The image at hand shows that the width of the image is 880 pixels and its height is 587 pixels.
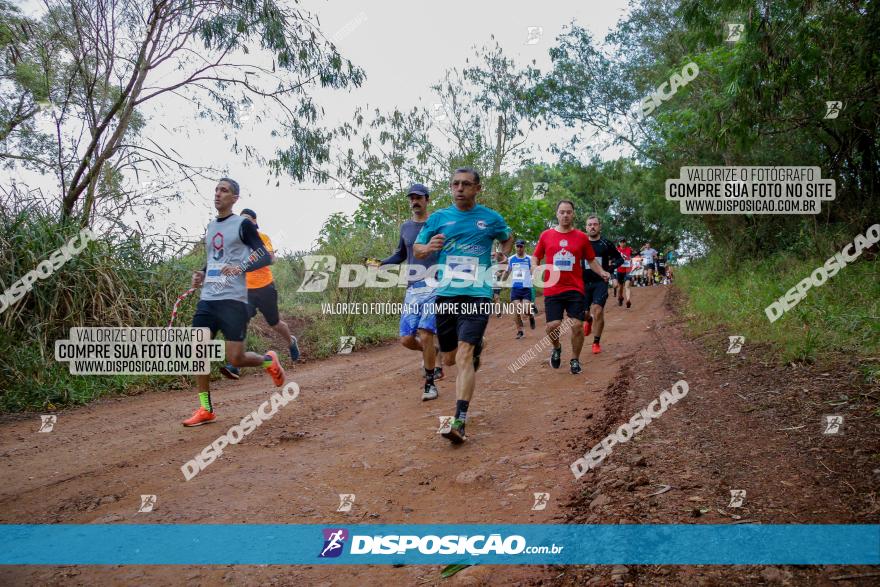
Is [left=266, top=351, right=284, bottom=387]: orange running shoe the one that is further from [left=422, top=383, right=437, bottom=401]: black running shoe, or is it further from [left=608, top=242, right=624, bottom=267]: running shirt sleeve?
[left=608, top=242, right=624, bottom=267]: running shirt sleeve

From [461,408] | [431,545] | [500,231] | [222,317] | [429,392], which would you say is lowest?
[431,545]

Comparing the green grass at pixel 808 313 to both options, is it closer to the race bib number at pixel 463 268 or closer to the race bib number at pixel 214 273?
the race bib number at pixel 463 268

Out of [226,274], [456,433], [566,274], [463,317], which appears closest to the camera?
[456,433]

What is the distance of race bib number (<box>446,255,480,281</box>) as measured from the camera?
526 cm

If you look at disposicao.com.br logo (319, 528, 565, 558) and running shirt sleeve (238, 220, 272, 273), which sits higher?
running shirt sleeve (238, 220, 272, 273)

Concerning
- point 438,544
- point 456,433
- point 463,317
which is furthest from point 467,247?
point 438,544

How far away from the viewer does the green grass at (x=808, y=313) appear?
6.49 metres

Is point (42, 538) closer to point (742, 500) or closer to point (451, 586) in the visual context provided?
point (451, 586)

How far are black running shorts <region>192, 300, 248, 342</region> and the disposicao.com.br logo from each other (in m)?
3.25

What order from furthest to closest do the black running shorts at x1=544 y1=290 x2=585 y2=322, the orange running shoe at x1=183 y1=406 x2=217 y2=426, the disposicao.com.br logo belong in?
the black running shorts at x1=544 y1=290 x2=585 y2=322
the orange running shoe at x1=183 y1=406 x2=217 y2=426
the disposicao.com.br logo

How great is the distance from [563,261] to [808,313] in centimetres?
358

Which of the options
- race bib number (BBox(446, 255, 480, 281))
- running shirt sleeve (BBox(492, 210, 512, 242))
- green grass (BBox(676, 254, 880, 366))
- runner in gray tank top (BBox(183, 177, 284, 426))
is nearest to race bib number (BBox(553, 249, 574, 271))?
running shirt sleeve (BBox(492, 210, 512, 242))

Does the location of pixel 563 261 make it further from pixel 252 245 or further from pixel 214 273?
pixel 214 273

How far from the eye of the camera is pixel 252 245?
6.12 m
